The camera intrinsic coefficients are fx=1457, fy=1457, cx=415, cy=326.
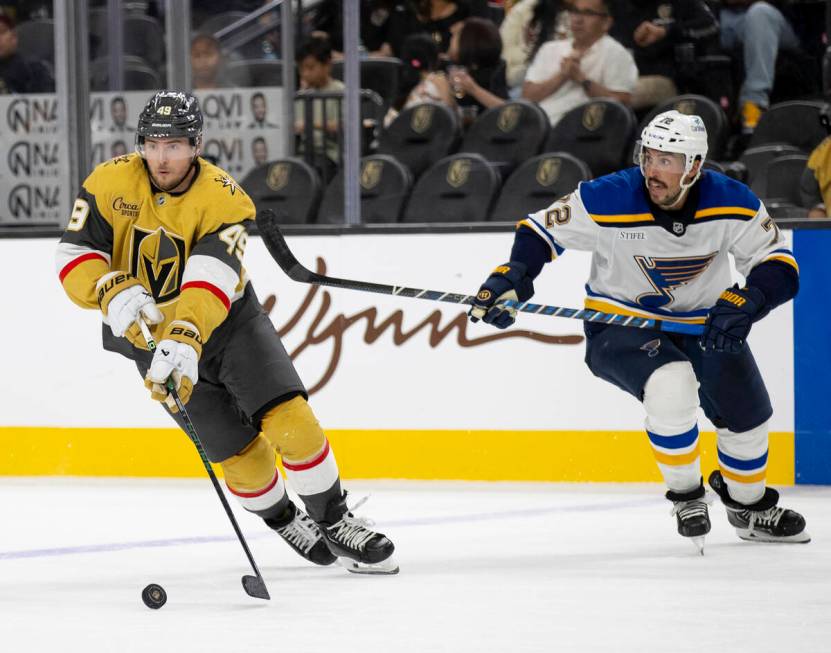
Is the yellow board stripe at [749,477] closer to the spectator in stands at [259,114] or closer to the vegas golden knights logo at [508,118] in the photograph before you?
the vegas golden knights logo at [508,118]

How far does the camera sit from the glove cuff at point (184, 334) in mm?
2998

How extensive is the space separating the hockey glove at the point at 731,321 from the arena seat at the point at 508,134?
6.07ft

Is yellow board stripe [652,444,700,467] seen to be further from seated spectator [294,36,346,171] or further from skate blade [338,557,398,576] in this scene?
seated spectator [294,36,346,171]

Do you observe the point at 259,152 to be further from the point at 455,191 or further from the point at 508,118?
the point at 508,118

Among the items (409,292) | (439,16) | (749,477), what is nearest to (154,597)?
(409,292)

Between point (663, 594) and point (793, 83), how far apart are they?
8.84 ft

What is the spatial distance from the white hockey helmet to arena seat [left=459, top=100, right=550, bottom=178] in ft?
5.66

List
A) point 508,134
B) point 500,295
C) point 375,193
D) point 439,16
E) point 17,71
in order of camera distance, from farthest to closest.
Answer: point 439,16
point 17,71
point 508,134
point 375,193
point 500,295

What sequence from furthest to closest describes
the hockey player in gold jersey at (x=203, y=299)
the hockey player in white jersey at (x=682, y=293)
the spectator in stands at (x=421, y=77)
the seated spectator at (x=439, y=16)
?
the seated spectator at (x=439, y=16) → the spectator in stands at (x=421, y=77) → the hockey player in white jersey at (x=682, y=293) → the hockey player in gold jersey at (x=203, y=299)

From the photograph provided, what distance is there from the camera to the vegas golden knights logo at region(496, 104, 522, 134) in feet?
17.5

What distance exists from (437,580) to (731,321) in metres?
0.91

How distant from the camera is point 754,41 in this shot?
5238mm

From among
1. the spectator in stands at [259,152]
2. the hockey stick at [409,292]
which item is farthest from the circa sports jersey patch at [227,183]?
the spectator in stands at [259,152]

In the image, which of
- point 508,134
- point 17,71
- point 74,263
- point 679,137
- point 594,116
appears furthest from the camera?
point 17,71
